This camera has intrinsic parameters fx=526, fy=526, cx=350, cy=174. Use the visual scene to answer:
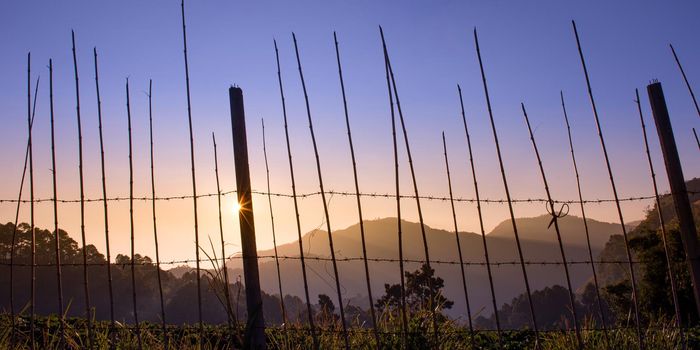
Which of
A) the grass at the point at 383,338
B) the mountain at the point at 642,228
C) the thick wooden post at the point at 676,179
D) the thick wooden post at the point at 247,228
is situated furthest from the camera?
the mountain at the point at 642,228

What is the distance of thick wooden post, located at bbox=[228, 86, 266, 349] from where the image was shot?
329 cm

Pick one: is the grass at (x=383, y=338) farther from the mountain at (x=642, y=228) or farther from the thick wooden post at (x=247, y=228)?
the mountain at (x=642, y=228)

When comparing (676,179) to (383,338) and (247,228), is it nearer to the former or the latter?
(383,338)

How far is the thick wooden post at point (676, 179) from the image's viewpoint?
3.66 meters

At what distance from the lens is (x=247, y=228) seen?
3.43m

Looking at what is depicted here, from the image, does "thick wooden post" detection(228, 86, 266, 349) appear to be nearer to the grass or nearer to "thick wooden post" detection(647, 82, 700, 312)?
the grass

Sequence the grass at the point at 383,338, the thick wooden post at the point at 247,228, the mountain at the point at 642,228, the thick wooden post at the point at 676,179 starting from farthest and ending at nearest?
the mountain at the point at 642,228 → the grass at the point at 383,338 → the thick wooden post at the point at 676,179 → the thick wooden post at the point at 247,228

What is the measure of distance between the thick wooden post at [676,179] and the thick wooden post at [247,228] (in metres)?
2.95

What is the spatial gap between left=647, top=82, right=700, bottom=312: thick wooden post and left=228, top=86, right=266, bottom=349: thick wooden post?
295cm

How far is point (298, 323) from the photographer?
4449 mm

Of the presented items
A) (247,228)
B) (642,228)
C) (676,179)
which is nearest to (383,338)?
(247,228)

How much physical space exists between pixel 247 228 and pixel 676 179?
10.1 feet

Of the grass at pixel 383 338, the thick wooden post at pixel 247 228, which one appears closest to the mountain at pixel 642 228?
the grass at pixel 383 338

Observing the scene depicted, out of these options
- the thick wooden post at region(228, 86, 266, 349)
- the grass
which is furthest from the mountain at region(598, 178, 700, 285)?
the thick wooden post at region(228, 86, 266, 349)
